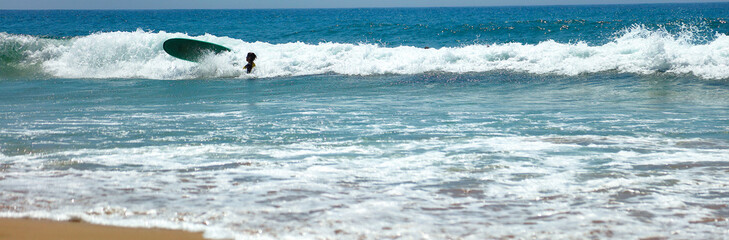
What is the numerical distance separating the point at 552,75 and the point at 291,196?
1157cm

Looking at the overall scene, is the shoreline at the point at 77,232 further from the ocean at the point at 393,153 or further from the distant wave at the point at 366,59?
the distant wave at the point at 366,59

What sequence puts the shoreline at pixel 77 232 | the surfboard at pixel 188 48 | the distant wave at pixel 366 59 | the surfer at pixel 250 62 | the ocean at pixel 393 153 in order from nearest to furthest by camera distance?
the shoreline at pixel 77 232
the ocean at pixel 393 153
the distant wave at pixel 366 59
the surfer at pixel 250 62
the surfboard at pixel 188 48

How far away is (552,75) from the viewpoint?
49.5 ft

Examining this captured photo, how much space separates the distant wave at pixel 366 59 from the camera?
50.6 ft

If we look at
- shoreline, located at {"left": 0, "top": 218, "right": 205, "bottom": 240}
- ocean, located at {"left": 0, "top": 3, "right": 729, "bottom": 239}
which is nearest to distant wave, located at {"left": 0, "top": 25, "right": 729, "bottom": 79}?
ocean, located at {"left": 0, "top": 3, "right": 729, "bottom": 239}

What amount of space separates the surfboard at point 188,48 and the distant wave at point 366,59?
0.21m

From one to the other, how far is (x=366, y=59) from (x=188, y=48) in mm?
4885

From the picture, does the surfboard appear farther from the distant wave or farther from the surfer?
the surfer

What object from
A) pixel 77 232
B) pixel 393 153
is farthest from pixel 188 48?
pixel 77 232

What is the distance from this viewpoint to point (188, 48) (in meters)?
18.3

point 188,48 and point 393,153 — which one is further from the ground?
point 188,48

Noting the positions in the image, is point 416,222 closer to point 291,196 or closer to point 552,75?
→ point 291,196

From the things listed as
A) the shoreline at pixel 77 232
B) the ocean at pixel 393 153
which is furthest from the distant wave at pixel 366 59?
the shoreline at pixel 77 232

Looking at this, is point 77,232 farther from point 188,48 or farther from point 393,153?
point 188,48
